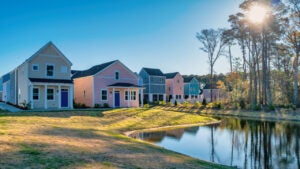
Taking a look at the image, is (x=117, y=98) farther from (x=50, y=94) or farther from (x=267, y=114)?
(x=267, y=114)

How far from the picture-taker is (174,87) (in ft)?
178

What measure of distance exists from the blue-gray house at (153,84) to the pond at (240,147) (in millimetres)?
30937

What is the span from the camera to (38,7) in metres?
18.2

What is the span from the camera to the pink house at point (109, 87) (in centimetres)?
3027

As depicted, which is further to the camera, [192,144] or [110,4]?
[110,4]

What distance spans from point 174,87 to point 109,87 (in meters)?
25.9

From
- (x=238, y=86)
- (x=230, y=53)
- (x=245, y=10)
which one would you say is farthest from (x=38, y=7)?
(x=238, y=86)

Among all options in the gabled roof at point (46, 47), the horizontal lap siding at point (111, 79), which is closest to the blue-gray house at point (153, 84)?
the horizontal lap siding at point (111, 79)

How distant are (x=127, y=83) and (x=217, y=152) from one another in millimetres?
21408

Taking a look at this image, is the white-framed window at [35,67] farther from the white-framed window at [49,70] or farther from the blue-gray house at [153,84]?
the blue-gray house at [153,84]

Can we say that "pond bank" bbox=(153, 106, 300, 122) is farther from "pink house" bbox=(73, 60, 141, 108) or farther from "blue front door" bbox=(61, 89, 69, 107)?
"blue front door" bbox=(61, 89, 69, 107)

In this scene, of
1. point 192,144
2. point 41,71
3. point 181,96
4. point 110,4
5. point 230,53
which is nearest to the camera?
point 192,144

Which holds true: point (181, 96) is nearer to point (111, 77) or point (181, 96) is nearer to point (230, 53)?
point (230, 53)

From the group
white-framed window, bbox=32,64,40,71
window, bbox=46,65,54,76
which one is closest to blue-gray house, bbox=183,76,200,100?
window, bbox=46,65,54,76
